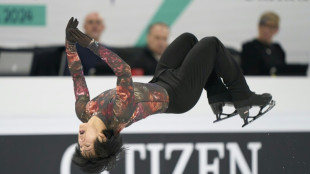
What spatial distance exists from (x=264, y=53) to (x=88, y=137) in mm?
3210

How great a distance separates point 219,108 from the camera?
184 inches

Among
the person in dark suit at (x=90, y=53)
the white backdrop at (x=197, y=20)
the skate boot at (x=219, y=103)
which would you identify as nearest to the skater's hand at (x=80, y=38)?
the skate boot at (x=219, y=103)

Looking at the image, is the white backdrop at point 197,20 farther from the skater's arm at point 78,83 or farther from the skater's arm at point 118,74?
the skater's arm at point 118,74

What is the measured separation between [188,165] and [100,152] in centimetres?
103

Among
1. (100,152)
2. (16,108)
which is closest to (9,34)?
(16,108)

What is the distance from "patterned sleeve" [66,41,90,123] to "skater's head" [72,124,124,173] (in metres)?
0.19

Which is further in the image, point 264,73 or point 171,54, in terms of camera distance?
point 264,73

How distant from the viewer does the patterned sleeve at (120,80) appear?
394cm

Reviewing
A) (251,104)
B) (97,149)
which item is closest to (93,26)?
(251,104)

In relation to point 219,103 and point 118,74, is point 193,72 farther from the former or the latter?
point 118,74

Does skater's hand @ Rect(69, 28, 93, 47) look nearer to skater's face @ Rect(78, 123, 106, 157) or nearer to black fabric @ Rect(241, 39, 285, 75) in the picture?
skater's face @ Rect(78, 123, 106, 157)

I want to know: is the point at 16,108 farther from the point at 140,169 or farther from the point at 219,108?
the point at 219,108

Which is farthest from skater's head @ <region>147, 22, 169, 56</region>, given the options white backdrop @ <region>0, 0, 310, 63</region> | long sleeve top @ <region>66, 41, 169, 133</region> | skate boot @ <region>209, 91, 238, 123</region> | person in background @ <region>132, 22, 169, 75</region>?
long sleeve top @ <region>66, 41, 169, 133</region>

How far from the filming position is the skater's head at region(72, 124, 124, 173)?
407cm
